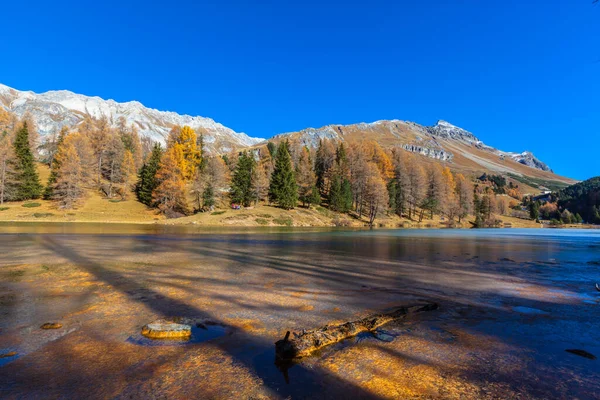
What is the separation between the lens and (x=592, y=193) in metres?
164

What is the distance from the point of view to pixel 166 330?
5438 mm

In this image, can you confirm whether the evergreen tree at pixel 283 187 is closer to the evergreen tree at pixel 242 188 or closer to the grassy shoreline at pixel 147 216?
the grassy shoreline at pixel 147 216

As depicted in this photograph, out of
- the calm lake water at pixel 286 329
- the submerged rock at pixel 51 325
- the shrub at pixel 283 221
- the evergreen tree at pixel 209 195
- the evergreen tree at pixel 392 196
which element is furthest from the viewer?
the evergreen tree at pixel 392 196

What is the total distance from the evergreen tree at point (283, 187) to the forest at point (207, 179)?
0.77 ft

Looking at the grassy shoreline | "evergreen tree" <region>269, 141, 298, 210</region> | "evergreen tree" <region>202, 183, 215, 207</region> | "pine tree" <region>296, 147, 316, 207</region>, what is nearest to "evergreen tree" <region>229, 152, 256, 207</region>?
"evergreen tree" <region>269, 141, 298, 210</region>

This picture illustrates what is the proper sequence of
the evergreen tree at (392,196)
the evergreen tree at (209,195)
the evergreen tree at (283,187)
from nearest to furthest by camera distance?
the evergreen tree at (209,195) → the evergreen tree at (283,187) → the evergreen tree at (392,196)

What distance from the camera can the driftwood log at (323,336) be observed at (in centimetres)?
459

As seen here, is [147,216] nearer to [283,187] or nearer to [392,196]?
[283,187]

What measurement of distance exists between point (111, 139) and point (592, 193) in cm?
22719

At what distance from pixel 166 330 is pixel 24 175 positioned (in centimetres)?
7443

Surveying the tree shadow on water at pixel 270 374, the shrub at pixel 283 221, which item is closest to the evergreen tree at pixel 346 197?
the shrub at pixel 283 221

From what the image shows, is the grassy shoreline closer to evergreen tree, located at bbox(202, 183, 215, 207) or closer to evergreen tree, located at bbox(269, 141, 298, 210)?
evergreen tree, located at bbox(269, 141, 298, 210)

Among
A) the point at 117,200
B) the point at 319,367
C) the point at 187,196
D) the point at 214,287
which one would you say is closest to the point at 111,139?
the point at 117,200

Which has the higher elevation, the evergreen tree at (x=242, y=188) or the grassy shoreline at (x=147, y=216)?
the evergreen tree at (x=242, y=188)
